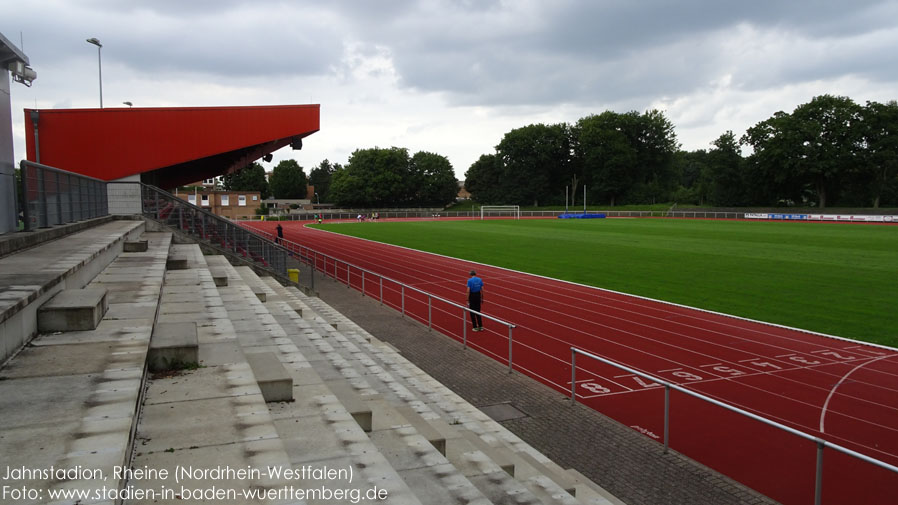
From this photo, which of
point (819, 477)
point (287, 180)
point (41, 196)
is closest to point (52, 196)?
point (41, 196)

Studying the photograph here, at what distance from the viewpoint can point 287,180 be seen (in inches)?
4892

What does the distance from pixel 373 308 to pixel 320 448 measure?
1259cm

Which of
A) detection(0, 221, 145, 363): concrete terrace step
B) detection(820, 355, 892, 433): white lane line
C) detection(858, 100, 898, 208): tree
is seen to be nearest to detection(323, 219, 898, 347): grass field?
detection(820, 355, 892, 433): white lane line

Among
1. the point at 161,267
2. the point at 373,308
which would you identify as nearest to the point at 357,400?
the point at 161,267

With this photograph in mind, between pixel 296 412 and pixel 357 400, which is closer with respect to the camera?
pixel 296 412

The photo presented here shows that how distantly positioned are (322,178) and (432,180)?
58.6m

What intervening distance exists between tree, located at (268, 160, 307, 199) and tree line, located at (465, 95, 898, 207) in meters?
40.1

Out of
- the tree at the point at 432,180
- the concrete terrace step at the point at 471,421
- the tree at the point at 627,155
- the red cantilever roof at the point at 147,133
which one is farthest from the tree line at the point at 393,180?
the concrete terrace step at the point at 471,421

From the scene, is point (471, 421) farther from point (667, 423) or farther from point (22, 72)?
point (22, 72)

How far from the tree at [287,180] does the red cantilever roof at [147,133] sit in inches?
4216

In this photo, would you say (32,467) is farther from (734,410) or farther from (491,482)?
(734,410)

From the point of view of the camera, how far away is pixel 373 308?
641 inches

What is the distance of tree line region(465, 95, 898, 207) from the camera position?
72.1 m

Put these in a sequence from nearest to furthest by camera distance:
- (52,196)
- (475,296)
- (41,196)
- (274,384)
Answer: (274,384) < (41,196) < (52,196) < (475,296)
